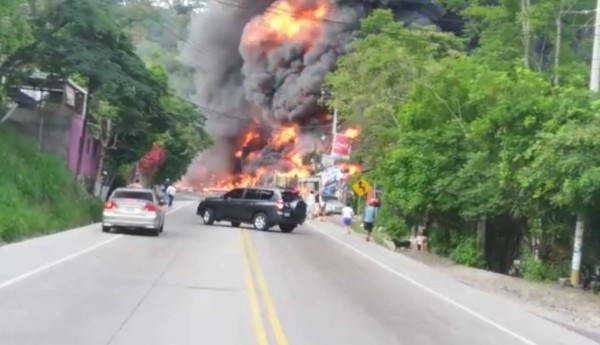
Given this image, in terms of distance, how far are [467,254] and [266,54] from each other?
62294 millimetres

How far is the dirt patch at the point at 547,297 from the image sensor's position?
16.5 meters

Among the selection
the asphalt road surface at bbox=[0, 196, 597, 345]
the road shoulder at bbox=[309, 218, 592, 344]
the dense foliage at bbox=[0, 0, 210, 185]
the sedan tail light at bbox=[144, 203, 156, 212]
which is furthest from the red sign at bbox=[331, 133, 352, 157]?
the asphalt road surface at bbox=[0, 196, 597, 345]

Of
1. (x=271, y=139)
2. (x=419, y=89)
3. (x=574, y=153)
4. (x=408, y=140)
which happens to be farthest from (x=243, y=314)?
(x=271, y=139)

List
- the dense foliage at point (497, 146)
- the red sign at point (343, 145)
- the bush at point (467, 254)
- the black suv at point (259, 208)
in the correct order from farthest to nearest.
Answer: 1. the red sign at point (343, 145)
2. the black suv at point (259, 208)
3. the bush at point (467, 254)
4. the dense foliage at point (497, 146)

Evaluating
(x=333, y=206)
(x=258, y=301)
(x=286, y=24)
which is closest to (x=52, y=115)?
(x=333, y=206)

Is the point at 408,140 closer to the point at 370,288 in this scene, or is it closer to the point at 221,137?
the point at 370,288

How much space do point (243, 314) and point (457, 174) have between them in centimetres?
1631

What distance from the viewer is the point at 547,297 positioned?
809 inches

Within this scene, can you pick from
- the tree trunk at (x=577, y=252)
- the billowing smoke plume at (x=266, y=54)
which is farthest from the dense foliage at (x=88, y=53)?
the billowing smoke plume at (x=266, y=54)

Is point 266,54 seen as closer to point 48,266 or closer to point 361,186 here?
point 361,186

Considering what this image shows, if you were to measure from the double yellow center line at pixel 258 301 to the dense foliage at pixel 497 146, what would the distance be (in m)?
6.67

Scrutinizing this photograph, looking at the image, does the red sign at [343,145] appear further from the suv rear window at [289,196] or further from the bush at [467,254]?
the bush at [467,254]

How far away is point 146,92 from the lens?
42.0 metres

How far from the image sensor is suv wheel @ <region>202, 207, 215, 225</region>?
40719 millimetres
